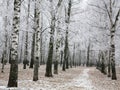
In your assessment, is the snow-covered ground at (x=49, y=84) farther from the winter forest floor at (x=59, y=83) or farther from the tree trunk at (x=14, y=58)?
the tree trunk at (x=14, y=58)

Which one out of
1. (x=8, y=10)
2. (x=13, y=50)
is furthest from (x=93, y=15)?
(x=13, y=50)

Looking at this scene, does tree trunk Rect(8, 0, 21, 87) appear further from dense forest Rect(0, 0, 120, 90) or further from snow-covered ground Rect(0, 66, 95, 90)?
snow-covered ground Rect(0, 66, 95, 90)

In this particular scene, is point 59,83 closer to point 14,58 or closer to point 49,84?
point 49,84

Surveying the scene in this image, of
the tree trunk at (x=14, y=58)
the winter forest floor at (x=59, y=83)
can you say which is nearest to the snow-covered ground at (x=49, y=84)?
the winter forest floor at (x=59, y=83)

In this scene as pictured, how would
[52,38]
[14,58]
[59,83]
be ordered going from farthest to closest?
[52,38] → [59,83] → [14,58]

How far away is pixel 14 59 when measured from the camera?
464 inches

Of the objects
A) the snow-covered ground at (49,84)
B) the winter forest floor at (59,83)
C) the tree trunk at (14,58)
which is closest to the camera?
the tree trunk at (14,58)

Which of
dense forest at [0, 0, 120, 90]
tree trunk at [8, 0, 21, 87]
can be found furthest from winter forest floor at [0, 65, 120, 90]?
tree trunk at [8, 0, 21, 87]

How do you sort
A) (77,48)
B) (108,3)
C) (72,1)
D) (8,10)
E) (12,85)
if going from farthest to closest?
A: (77,48) < (72,1) < (8,10) < (108,3) < (12,85)

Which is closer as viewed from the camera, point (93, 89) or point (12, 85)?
point (12, 85)

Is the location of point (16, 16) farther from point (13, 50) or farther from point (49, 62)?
point (49, 62)

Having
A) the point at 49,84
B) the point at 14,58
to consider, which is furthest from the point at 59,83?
the point at 14,58

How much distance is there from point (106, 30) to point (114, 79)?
892 cm

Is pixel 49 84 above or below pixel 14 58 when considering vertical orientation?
below
